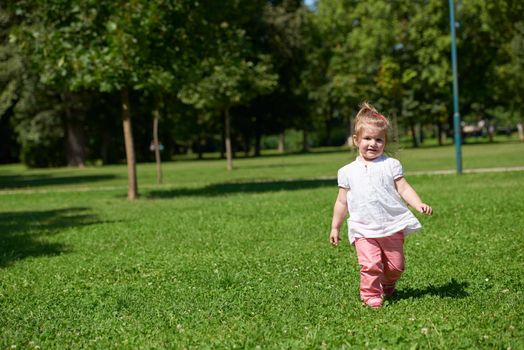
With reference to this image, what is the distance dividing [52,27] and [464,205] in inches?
483

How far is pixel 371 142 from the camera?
669cm

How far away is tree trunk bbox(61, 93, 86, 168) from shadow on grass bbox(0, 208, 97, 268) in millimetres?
34792

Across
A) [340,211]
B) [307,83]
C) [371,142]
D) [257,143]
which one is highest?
[307,83]

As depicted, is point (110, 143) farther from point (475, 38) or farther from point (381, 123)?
point (381, 123)

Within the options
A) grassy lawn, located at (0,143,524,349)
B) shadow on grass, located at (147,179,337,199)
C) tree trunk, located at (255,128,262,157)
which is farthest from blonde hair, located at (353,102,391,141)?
tree trunk, located at (255,128,262,157)

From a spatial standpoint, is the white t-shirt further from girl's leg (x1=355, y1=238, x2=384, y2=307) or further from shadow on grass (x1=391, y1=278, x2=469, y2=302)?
shadow on grass (x1=391, y1=278, x2=469, y2=302)

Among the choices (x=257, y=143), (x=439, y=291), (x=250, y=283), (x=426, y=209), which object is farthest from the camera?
(x=257, y=143)

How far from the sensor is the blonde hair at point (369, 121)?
6.69 meters

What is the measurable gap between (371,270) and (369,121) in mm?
1383

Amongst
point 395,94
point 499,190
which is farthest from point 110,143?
point 499,190

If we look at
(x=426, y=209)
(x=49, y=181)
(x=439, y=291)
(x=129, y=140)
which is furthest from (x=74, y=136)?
(x=426, y=209)

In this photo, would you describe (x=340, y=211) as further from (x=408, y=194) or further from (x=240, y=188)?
(x=240, y=188)

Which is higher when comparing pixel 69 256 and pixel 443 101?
pixel 443 101

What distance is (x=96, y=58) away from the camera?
19.3 m
